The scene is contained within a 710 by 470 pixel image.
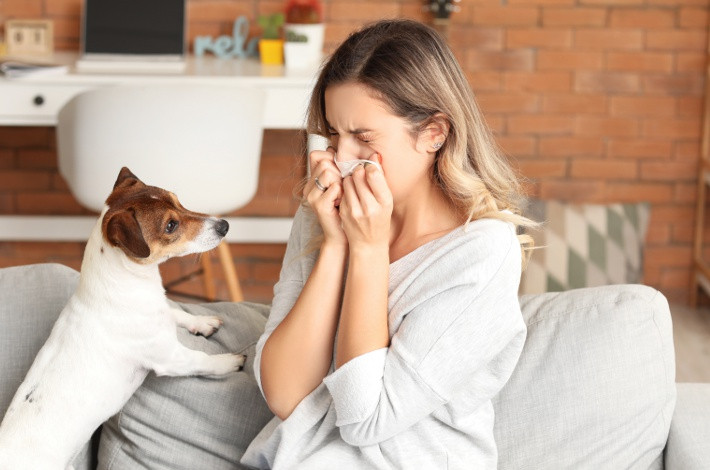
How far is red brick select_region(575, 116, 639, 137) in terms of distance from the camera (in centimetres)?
358

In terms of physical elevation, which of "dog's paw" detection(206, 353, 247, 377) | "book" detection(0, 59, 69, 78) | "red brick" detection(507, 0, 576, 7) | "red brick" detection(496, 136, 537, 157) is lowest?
"dog's paw" detection(206, 353, 247, 377)

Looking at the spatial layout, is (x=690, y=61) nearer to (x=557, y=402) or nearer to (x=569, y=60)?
(x=569, y=60)

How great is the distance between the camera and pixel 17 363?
1.68 metres

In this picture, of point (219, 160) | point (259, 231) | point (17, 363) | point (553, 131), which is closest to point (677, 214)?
point (553, 131)

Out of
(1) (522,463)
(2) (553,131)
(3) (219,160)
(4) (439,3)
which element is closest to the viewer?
(1) (522,463)

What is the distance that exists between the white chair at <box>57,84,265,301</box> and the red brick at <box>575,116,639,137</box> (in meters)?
1.33

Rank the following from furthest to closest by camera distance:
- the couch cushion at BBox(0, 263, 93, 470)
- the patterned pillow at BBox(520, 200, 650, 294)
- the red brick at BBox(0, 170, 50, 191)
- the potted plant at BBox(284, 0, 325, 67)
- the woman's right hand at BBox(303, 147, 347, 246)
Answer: the red brick at BBox(0, 170, 50, 191), the patterned pillow at BBox(520, 200, 650, 294), the potted plant at BBox(284, 0, 325, 67), the couch cushion at BBox(0, 263, 93, 470), the woman's right hand at BBox(303, 147, 347, 246)

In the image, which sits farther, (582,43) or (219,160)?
(582,43)

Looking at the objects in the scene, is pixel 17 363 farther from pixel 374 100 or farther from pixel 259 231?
pixel 259 231

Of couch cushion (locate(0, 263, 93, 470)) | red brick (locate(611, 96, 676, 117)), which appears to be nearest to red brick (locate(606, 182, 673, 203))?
red brick (locate(611, 96, 676, 117))

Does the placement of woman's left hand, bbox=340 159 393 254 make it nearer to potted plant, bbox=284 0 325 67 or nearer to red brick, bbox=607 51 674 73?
potted plant, bbox=284 0 325 67

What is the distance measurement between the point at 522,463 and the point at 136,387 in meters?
0.67

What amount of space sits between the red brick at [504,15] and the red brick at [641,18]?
0.29 metres

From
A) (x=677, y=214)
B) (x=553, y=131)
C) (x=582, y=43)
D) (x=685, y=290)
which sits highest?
(x=582, y=43)
